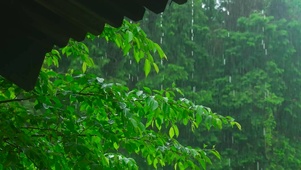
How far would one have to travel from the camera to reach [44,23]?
4.55 feet

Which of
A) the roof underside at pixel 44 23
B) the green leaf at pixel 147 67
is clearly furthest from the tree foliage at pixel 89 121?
the roof underside at pixel 44 23

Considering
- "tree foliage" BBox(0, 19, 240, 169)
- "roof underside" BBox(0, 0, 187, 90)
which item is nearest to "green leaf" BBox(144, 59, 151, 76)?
"tree foliage" BBox(0, 19, 240, 169)

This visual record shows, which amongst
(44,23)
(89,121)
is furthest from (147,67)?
(44,23)

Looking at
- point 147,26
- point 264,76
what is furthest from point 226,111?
point 147,26

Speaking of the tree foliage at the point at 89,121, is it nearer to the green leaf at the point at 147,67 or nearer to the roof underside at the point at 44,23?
the green leaf at the point at 147,67

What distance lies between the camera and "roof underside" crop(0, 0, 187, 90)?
4.21 ft

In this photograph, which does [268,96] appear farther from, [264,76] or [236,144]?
[236,144]

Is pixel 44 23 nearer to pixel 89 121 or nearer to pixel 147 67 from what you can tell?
pixel 89 121

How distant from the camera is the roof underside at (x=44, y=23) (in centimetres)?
Result: 128

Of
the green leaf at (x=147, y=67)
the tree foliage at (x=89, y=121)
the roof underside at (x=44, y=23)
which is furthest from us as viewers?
the green leaf at (x=147, y=67)

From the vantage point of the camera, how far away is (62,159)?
6.29 feet

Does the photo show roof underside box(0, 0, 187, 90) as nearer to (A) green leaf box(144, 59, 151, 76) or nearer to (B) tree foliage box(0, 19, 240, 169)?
(B) tree foliage box(0, 19, 240, 169)

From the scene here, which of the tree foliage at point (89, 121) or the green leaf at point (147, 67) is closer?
the tree foliage at point (89, 121)

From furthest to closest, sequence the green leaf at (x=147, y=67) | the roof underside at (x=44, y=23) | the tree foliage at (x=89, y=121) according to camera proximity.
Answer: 1. the green leaf at (x=147, y=67)
2. the tree foliage at (x=89, y=121)
3. the roof underside at (x=44, y=23)
